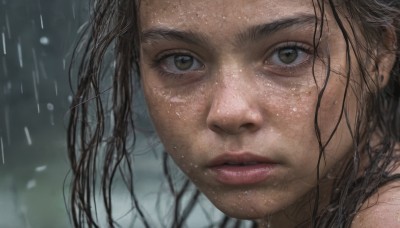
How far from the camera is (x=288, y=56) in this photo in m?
2.37

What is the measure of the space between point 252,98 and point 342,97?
22cm

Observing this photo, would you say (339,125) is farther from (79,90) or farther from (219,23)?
(79,90)

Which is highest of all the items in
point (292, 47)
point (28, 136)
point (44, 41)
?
point (292, 47)

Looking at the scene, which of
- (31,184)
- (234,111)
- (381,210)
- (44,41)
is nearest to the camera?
(381,210)

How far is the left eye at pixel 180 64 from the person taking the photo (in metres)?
2.41

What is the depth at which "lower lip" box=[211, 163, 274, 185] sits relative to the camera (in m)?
2.33

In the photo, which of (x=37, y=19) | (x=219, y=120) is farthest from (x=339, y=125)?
(x=37, y=19)

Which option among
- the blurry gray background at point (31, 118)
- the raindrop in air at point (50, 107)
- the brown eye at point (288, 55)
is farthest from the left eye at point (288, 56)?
the raindrop in air at point (50, 107)

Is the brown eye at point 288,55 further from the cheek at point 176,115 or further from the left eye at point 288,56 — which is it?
the cheek at point 176,115

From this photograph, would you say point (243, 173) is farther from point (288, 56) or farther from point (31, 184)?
point (31, 184)

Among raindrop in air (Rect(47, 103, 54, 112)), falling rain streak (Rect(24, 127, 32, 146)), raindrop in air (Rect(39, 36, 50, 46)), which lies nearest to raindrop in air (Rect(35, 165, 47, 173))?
falling rain streak (Rect(24, 127, 32, 146))

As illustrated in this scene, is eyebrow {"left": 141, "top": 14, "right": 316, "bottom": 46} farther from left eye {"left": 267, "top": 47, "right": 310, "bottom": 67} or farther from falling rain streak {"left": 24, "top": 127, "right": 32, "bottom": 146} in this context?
falling rain streak {"left": 24, "top": 127, "right": 32, "bottom": 146}

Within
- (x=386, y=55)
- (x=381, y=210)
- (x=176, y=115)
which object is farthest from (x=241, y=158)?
(x=386, y=55)

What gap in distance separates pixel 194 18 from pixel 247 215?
1.42 ft
